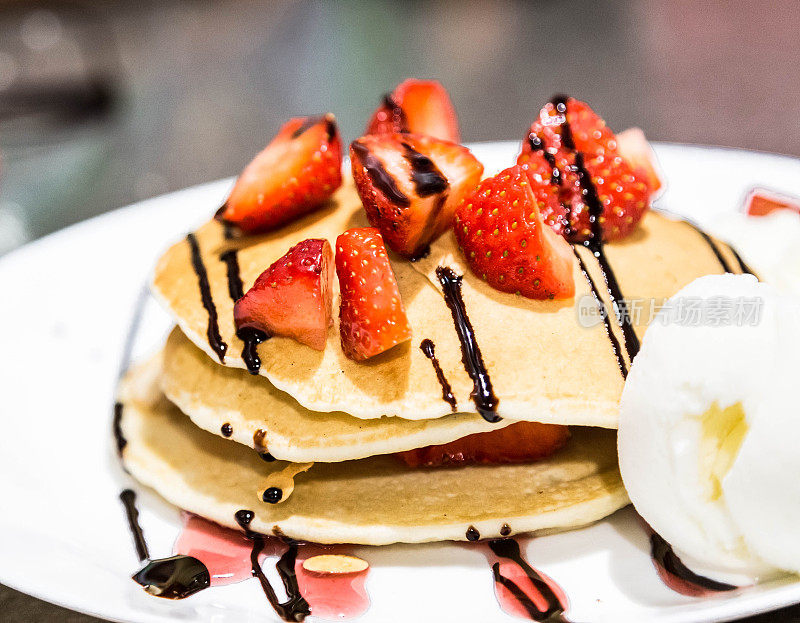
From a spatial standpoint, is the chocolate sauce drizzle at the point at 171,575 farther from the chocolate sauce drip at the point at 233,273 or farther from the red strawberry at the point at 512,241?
the red strawberry at the point at 512,241

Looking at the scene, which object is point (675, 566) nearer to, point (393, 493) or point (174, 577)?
point (393, 493)

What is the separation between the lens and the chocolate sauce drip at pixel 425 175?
5.02ft

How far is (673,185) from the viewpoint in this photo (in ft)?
8.90

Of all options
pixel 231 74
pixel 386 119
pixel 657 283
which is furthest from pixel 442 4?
pixel 657 283

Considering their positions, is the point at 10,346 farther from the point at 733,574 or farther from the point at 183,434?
the point at 733,574

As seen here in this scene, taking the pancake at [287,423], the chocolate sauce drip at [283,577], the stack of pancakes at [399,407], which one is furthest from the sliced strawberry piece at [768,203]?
the chocolate sauce drip at [283,577]

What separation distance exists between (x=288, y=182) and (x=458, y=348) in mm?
588

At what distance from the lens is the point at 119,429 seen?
191 cm

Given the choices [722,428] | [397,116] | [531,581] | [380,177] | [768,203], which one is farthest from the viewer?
[768,203]

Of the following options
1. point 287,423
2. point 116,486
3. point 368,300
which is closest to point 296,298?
point 368,300

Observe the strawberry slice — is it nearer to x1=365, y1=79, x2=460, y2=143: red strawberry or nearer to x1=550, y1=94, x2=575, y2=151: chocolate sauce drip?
x1=550, y1=94, x2=575, y2=151: chocolate sauce drip

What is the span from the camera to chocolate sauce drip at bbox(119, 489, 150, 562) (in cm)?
156

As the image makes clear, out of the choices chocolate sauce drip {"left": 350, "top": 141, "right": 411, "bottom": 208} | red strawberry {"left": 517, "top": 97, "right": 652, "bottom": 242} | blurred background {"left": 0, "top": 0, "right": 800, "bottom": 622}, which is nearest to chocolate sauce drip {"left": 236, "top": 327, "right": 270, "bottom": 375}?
chocolate sauce drip {"left": 350, "top": 141, "right": 411, "bottom": 208}

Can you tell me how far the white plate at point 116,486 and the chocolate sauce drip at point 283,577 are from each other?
0.03 metres
